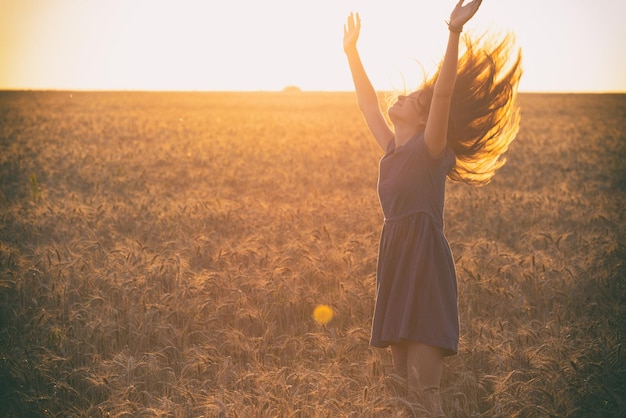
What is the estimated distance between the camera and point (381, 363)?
13.3 ft

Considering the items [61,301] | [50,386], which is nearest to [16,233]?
[61,301]

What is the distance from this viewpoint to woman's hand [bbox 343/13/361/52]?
3.91 m

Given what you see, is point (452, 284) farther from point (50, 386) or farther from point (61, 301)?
point (61, 301)

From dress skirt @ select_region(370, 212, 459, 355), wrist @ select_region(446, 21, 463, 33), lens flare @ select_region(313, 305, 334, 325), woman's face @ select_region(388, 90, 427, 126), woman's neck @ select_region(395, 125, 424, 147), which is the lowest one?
lens flare @ select_region(313, 305, 334, 325)

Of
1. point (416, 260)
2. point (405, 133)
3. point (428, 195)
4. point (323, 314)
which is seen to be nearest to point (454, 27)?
point (405, 133)

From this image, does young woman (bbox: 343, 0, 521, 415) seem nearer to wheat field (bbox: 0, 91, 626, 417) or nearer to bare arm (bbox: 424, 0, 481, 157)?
bare arm (bbox: 424, 0, 481, 157)

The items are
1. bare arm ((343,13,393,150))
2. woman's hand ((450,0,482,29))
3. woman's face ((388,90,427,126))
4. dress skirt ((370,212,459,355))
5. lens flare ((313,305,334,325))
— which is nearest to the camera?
woman's hand ((450,0,482,29))

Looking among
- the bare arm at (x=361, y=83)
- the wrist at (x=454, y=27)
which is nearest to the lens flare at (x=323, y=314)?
the bare arm at (x=361, y=83)

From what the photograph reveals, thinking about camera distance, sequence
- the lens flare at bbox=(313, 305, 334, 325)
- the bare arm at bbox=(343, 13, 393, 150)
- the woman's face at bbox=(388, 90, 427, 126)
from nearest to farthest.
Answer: the woman's face at bbox=(388, 90, 427, 126)
the bare arm at bbox=(343, 13, 393, 150)
the lens flare at bbox=(313, 305, 334, 325)

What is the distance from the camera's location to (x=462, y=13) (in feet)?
9.58

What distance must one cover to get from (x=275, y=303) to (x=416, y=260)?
205cm

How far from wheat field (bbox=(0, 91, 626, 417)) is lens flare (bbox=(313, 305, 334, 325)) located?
0.07 m

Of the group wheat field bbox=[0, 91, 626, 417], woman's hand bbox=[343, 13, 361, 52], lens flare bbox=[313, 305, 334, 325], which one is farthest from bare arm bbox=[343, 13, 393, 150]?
lens flare bbox=[313, 305, 334, 325]

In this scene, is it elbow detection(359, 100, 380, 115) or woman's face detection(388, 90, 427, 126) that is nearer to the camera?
woman's face detection(388, 90, 427, 126)
